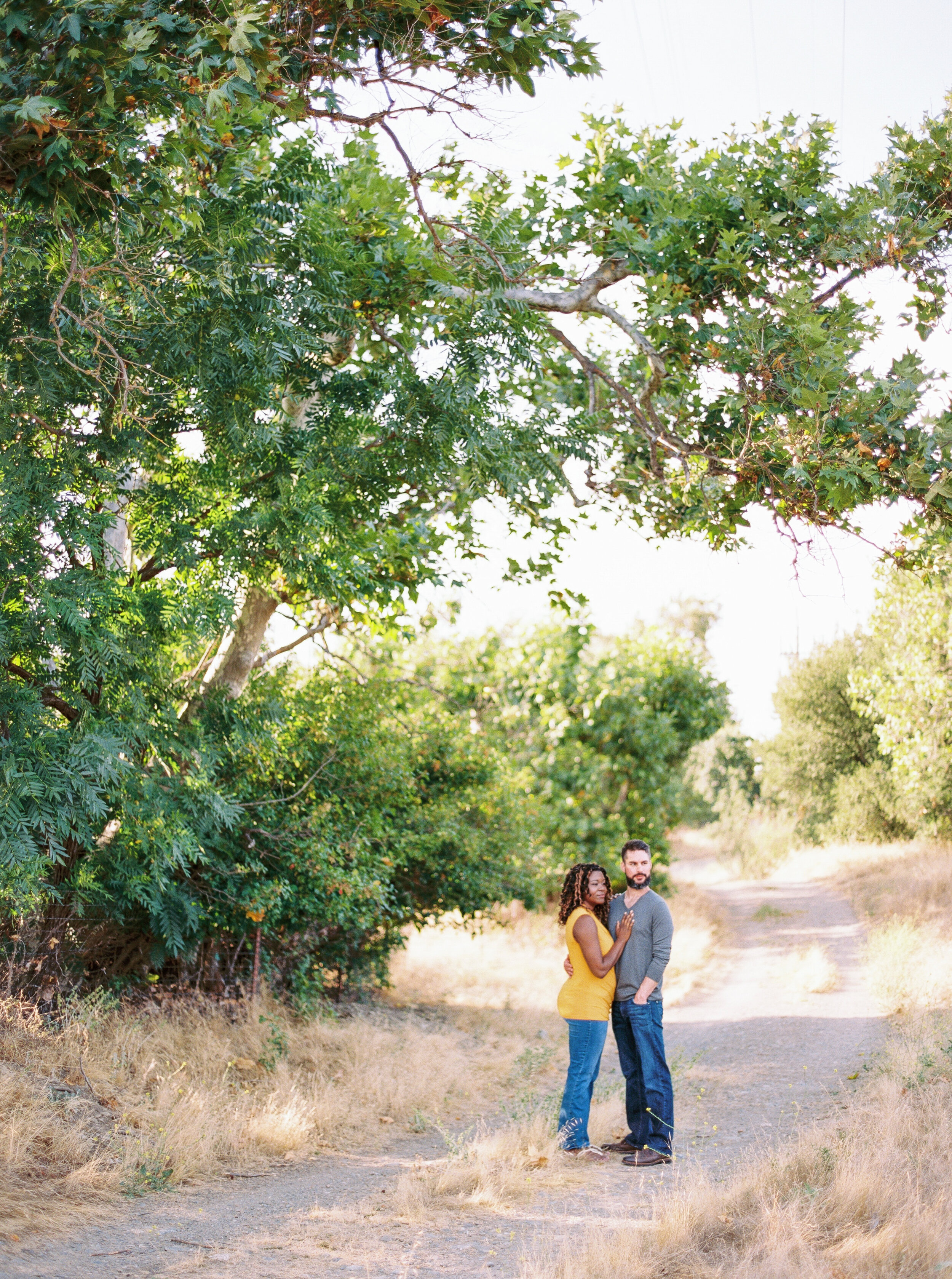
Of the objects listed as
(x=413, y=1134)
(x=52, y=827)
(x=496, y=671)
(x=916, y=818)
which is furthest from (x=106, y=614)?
(x=916, y=818)

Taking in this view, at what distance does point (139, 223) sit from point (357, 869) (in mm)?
5395

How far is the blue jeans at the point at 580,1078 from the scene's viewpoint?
5832 mm

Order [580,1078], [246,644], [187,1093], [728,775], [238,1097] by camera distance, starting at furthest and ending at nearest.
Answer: [728,775], [246,644], [238,1097], [187,1093], [580,1078]

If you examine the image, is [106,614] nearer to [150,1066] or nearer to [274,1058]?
[150,1066]

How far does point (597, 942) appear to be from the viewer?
228 inches

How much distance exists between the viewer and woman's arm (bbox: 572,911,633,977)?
5.79 m

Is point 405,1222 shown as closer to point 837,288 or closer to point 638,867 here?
point 638,867

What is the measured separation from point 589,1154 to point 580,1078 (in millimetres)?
435

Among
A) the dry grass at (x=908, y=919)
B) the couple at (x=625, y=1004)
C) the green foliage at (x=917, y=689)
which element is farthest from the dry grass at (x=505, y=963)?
the green foliage at (x=917, y=689)

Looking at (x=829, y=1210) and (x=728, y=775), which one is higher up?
(x=728, y=775)

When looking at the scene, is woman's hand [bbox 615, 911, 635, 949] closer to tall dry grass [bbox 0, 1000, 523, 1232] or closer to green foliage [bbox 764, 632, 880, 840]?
tall dry grass [bbox 0, 1000, 523, 1232]

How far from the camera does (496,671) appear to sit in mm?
16234

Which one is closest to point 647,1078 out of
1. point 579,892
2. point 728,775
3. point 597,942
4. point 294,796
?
point 597,942

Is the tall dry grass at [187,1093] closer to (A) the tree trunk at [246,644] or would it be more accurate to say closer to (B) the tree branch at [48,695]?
(B) the tree branch at [48,695]
